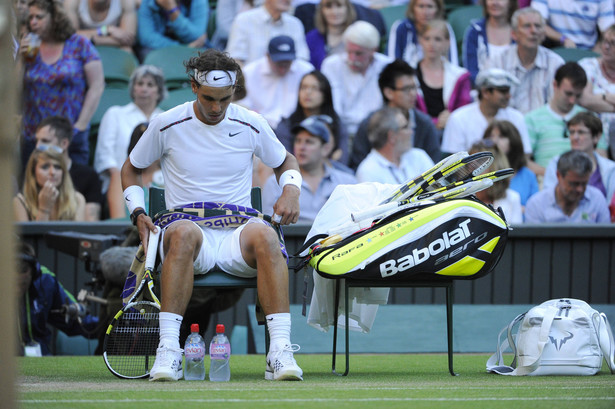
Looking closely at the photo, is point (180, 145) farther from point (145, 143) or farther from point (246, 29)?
point (246, 29)

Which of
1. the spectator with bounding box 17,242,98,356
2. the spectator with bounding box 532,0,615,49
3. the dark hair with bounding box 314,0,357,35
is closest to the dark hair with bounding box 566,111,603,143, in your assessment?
the spectator with bounding box 532,0,615,49

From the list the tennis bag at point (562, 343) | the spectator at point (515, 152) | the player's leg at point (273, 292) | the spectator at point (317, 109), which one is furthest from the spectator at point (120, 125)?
the tennis bag at point (562, 343)

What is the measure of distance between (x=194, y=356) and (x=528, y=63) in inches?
279

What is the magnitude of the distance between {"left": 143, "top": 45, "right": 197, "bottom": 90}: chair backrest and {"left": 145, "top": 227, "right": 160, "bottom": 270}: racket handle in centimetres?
594

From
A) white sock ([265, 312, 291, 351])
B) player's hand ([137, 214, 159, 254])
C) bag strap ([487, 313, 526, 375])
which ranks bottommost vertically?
bag strap ([487, 313, 526, 375])

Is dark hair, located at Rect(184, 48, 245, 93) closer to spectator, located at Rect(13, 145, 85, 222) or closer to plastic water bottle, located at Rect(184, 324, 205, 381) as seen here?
plastic water bottle, located at Rect(184, 324, 205, 381)

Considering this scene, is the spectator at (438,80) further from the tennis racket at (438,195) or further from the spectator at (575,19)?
the tennis racket at (438,195)

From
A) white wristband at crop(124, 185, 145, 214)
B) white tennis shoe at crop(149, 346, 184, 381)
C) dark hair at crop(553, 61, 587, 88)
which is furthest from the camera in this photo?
dark hair at crop(553, 61, 587, 88)

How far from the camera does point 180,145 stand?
18.1ft

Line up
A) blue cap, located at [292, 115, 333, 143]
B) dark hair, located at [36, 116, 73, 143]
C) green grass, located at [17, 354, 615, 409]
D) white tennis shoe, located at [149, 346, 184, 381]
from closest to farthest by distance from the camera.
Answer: green grass, located at [17, 354, 615, 409] < white tennis shoe, located at [149, 346, 184, 381] < blue cap, located at [292, 115, 333, 143] < dark hair, located at [36, 116, 73, 143]

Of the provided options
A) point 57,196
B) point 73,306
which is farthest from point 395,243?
point 57,196

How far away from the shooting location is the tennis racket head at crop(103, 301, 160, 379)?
518 centimetres

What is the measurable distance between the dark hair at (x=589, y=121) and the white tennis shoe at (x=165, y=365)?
20.6ft

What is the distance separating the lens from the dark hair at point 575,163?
922 centimetres
